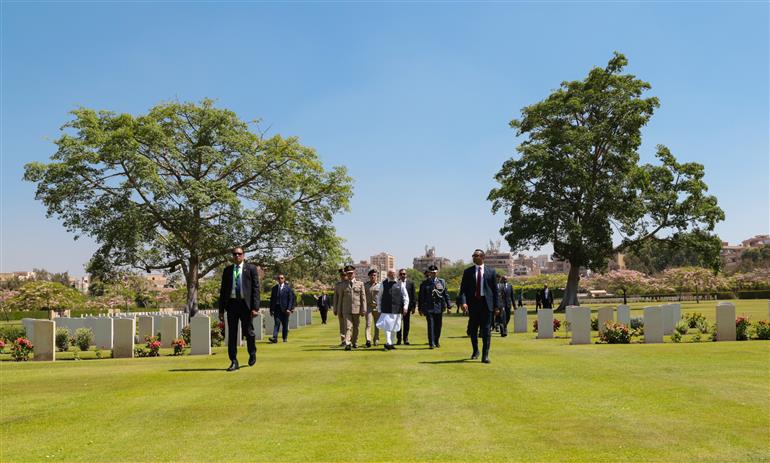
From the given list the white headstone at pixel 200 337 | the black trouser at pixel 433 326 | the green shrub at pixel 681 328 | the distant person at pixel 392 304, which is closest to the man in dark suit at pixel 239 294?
the white headstone at pixel 200 337

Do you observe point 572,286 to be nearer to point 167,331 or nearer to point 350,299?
point 350,299

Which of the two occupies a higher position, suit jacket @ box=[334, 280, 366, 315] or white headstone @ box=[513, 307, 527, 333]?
suit jacket @ box=[334, 280, 366, 315]

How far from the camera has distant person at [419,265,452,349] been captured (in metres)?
17.6

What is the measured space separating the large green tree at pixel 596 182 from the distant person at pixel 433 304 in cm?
3428

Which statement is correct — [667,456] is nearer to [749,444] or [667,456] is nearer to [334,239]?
[749,444]

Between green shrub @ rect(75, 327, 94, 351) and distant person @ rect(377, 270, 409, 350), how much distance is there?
28.3 ft

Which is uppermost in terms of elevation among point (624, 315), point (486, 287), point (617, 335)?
point (486, 287)

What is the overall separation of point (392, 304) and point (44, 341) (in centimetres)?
809

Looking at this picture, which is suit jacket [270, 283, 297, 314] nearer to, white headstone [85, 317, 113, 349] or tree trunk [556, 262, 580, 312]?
white headstone [85, 317, 113, 349]

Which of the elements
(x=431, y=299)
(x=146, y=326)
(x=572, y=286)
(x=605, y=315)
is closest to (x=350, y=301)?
(x=431, y=299)

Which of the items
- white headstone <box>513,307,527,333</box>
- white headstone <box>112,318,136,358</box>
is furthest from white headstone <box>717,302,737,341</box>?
white headstone <box>112,318,136,358</box>

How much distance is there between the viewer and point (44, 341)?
52.1ft

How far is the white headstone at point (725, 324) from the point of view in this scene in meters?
18.4

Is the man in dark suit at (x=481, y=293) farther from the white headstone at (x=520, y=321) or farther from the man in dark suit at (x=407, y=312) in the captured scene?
the white headstone at (x=520, y=321)
